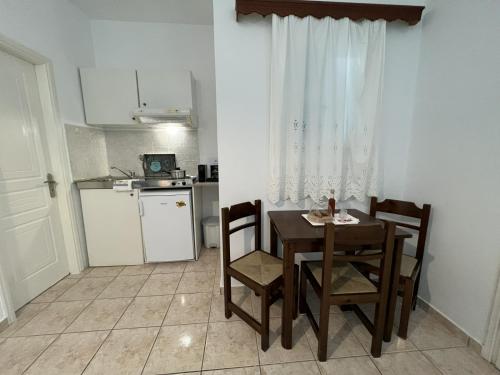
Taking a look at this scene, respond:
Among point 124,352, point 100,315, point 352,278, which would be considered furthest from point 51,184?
point 352,278

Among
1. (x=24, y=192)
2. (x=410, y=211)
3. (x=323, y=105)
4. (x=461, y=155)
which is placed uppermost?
(x=323, y=105)

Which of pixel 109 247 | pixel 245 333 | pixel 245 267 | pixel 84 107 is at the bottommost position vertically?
pixel 245 333

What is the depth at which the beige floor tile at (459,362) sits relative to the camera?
1193 millimetres

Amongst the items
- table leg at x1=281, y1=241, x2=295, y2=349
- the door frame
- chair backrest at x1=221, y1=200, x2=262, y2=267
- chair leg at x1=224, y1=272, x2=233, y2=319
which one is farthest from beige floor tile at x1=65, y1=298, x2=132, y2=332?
table leg at x1=281, y1=241, x2=295, y2=349

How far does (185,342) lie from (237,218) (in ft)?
2.98

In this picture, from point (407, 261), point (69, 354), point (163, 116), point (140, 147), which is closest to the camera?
point (69, 354)

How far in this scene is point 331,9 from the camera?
1.53 metres

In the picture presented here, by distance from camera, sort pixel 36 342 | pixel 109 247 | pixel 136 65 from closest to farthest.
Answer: pixel 36 342 < pixel 109 247 < pixel 136 65

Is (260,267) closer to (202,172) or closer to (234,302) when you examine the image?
(234,302)

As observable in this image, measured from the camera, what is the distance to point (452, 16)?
145cm

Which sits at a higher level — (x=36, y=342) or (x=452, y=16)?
(x=452, y=16)

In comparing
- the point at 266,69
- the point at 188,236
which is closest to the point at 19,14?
the point at 266,69

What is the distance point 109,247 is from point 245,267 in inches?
70.1

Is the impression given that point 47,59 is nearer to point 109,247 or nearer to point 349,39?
point 109,247
